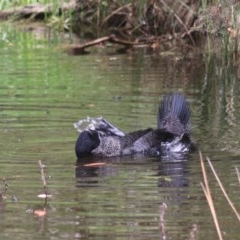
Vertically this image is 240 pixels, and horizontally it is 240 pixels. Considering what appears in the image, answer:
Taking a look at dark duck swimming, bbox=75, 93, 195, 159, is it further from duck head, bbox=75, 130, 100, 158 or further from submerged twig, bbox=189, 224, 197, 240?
submerged twig, bbox=189, 224, 197, 240

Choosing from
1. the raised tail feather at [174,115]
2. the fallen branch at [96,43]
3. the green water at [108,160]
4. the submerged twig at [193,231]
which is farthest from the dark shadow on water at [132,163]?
the fallen branch at [96,43]

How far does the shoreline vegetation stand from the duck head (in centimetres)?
304

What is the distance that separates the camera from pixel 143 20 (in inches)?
797

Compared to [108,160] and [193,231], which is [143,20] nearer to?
[108,160]

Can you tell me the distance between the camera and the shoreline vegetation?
476 inches

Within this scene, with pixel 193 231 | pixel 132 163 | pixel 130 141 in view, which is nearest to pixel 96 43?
pixel 130 141

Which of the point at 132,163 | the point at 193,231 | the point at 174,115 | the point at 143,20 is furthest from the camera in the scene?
the point at 143,20

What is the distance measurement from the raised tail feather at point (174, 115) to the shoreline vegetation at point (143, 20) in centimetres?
227

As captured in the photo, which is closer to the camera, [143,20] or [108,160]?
[108,160]

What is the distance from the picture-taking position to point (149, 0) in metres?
18.8

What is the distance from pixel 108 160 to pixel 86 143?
0.81 feet

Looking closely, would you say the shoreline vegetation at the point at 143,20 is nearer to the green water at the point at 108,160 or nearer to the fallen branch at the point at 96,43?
the fallen branch at the point at 96,43

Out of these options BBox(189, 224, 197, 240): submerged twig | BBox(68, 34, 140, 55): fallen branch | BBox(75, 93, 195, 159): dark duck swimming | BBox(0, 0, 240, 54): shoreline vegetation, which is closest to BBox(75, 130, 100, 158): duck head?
BBox(75, 93, 195, 159): dark duck swimming

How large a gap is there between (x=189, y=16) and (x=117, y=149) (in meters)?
9.05
